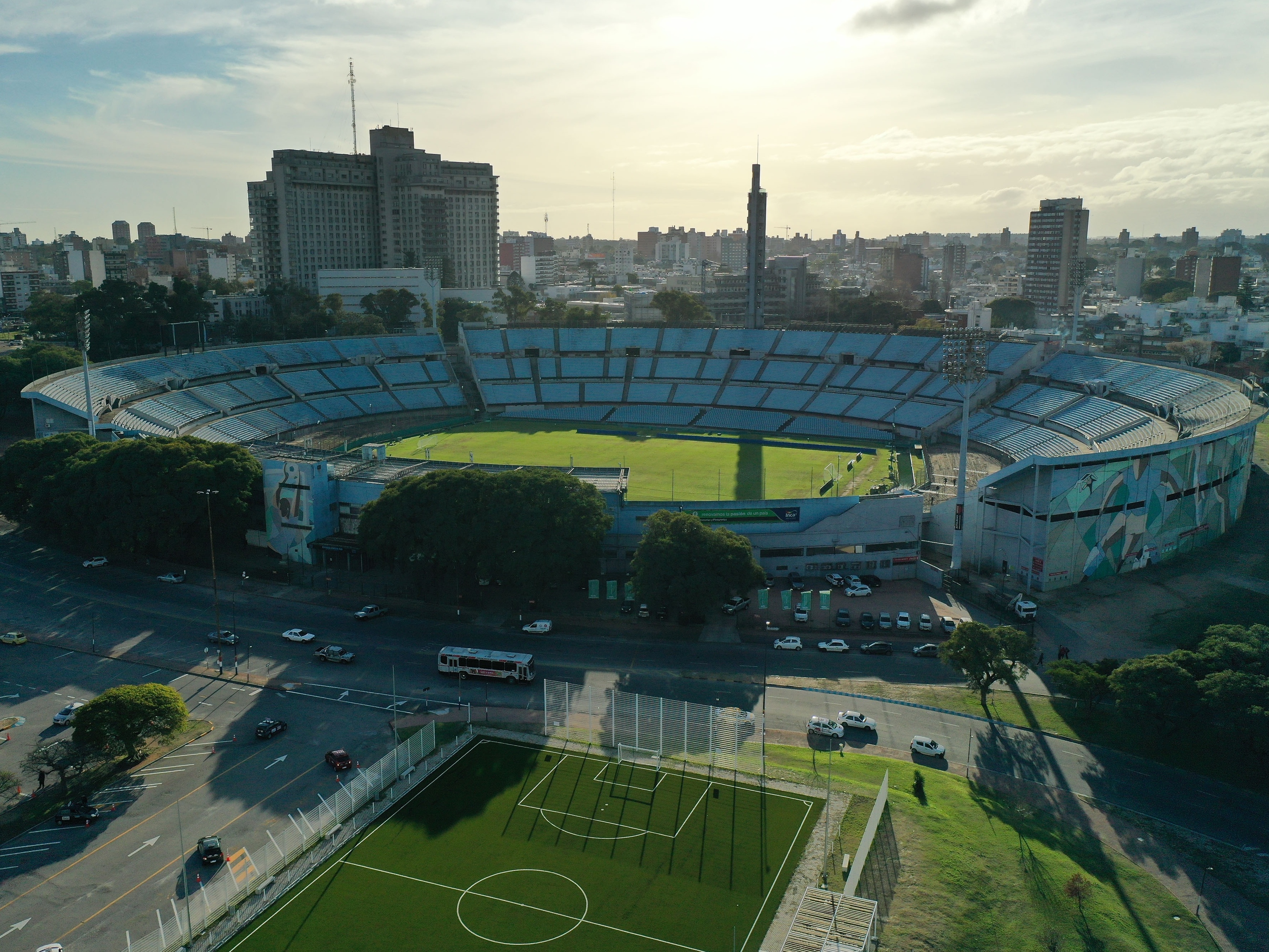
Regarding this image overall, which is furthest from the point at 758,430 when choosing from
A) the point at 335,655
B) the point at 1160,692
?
the point at 1160,692

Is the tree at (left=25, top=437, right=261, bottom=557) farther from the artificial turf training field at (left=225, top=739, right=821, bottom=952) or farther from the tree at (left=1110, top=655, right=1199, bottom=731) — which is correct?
the tree at (left=1110, top=655, right=1199, bottom=731)

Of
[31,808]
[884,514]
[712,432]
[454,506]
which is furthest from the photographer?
[712,432]

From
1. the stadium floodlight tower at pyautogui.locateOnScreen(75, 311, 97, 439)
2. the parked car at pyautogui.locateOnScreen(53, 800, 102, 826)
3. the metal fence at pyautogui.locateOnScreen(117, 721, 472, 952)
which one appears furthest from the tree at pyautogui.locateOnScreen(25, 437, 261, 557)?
the metal fence at pyautogui.locateOnScreen(117, 721, 472, 952)

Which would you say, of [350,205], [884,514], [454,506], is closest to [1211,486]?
[884,514]

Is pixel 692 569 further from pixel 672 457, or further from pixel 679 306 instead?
pixel 679 306

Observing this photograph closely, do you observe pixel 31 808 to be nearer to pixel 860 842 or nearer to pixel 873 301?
pixel 860 842
